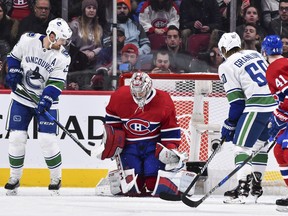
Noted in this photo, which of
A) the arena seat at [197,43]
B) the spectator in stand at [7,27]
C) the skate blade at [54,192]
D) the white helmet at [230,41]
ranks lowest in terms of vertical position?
the skate blade at [54,192]

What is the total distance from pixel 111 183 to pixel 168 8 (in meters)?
2.13

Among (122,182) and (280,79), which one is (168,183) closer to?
(122,182)

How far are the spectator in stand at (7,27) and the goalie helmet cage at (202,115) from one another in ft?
3.27

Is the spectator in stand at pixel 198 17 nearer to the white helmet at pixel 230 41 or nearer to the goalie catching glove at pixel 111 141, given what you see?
the white helmet at pixel 230 41

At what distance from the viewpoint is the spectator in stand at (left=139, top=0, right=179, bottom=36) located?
8.05 metres

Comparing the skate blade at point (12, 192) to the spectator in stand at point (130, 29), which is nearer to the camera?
the skate blade at point (12, 192)

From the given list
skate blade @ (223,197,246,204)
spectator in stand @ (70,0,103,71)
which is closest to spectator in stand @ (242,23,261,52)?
spectator in stand @ (70,0,103,71)

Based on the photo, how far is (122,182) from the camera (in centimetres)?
639

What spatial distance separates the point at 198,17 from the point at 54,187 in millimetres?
Answer: 2044

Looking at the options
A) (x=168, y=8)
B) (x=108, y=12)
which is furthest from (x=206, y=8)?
(x=108, y=12)

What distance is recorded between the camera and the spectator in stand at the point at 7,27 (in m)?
7.75

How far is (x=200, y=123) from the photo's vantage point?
737 centimetres

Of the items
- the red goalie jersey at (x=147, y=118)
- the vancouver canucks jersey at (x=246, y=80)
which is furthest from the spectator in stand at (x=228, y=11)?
the red goalie jersey at (x=147, y=118)

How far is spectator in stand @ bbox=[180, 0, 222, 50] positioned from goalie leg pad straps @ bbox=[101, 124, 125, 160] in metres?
1.84
